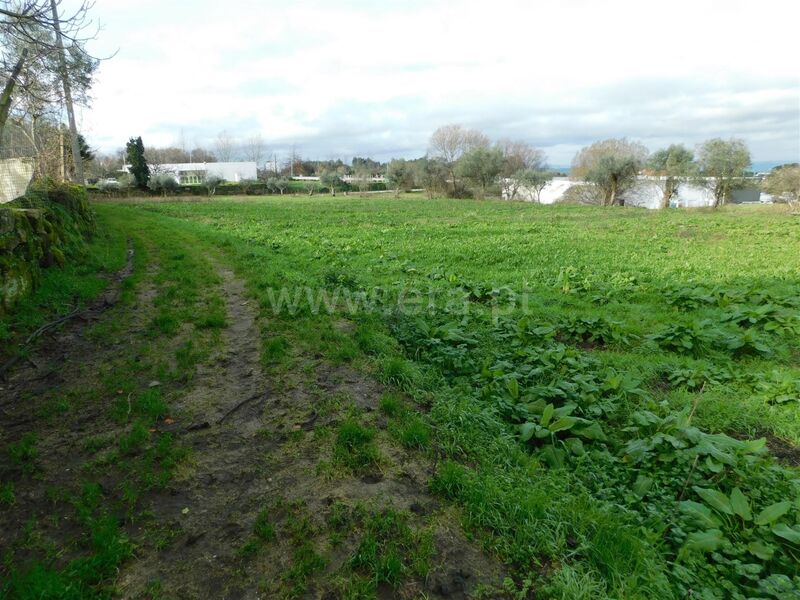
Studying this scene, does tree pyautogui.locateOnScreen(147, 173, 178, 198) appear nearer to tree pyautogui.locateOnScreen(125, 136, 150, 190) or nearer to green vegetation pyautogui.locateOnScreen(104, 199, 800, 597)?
tree pyautogui.locateOnScreen(125, 136, 150, 190)

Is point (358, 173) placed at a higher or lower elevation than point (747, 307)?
higher

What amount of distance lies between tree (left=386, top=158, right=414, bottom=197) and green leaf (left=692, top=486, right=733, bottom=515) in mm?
46724

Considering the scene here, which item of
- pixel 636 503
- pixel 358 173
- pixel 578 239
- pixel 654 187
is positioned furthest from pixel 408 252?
pixel 358 173

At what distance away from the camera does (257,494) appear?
285cm

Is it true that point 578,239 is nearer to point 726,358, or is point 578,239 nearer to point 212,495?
point 726,358

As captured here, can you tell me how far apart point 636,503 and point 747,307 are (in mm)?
5673

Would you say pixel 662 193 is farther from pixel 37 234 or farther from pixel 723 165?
pixel 37 234

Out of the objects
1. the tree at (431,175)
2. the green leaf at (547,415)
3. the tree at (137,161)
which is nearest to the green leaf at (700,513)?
the green leaf at (547,415)

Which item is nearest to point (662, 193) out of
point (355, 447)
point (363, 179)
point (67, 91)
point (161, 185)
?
point (363, 179)

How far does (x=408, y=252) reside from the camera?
11953 millimetres

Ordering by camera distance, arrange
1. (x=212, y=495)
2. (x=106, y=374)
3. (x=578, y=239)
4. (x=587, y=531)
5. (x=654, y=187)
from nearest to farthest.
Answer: (x=587, y=531)
(x=212, y=495)
(x=106, y=374)
(x=578, y=239)
(x=654, y=187)

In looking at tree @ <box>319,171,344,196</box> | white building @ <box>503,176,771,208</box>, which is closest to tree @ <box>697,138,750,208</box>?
white building @ <box>503,176,771,208</box>

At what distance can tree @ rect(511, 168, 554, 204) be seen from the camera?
44906 mm

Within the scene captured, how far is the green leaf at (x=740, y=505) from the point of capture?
2611 mm
